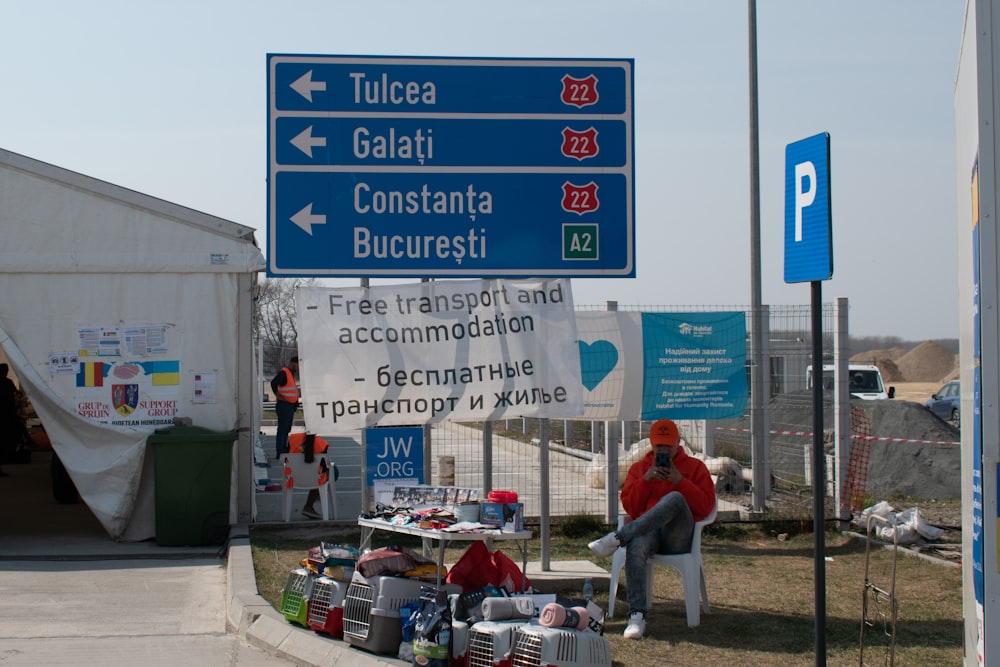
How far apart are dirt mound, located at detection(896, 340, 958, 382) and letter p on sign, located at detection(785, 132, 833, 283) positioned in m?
90.5

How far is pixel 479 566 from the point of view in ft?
23.5

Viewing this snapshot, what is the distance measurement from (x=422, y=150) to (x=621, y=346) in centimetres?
349

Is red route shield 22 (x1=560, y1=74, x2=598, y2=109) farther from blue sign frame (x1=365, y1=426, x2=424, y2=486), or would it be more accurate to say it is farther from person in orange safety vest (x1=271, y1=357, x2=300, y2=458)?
person in orange safety vest (x1=271, y1=357, x2=300, y2=458)

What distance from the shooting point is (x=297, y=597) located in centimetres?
758

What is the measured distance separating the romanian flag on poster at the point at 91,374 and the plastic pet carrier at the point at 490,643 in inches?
282

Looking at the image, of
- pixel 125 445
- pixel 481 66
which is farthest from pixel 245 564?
pixel 481 66

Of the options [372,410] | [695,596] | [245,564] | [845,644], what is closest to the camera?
[845,644]

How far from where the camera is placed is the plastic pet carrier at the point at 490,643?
19.5ft

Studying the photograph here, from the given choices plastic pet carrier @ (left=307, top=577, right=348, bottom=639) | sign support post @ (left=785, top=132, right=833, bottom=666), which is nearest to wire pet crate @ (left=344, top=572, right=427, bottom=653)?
plastic pet carrier @ (left=307, top=577, right=348, bottom=639)

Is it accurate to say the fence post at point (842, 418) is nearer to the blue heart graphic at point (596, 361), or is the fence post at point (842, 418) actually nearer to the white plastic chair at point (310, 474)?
the blue heart graphic at point (596, 361)

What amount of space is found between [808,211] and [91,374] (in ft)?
29.9

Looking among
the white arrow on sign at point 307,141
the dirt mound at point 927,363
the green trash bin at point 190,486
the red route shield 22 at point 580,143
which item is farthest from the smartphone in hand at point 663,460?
the dirt mound at point 927,363

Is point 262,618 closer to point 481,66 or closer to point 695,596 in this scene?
point 695,596

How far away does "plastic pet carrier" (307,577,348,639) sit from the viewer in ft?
23.7
